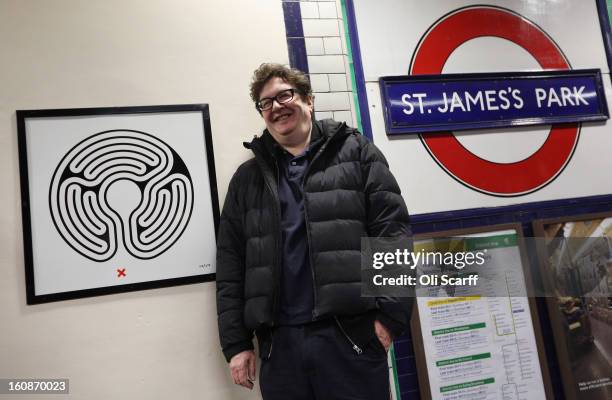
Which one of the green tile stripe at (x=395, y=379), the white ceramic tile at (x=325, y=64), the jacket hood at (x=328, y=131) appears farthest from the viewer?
the white ceramic tile at (x=325, y=64)

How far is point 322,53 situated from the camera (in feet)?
6.99

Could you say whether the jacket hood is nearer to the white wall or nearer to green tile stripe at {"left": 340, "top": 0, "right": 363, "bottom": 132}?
the white wall

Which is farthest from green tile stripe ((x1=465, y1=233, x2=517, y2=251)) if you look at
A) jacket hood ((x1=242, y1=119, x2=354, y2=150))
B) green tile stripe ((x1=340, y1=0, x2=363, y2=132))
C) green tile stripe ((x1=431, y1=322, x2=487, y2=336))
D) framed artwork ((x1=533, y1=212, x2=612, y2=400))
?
jacket hood ((x1=242, y1=119, x2=354, y2=150))

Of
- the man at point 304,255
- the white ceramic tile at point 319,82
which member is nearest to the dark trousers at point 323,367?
the man at point 304,255

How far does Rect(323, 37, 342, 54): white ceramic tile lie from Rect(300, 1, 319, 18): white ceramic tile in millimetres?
139

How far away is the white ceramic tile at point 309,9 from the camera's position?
216cm

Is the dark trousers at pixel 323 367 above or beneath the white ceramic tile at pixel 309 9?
beneath

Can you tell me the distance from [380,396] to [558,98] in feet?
6.31

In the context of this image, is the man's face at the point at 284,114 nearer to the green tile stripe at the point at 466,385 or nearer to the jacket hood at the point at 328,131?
the jacket hood at the point at 328,131

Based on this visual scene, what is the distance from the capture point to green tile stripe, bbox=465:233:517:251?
2182mm

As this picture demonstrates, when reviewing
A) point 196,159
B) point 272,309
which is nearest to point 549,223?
point 272,309

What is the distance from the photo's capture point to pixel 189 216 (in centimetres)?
192

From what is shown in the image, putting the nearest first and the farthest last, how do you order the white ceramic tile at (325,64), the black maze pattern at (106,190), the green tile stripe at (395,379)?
1. the black maze pattern at (106,190)
2. the green tile stripe at (395,379)
3. the white ceramic tile at (325,64)

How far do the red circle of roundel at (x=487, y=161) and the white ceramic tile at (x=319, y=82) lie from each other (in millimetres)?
502
